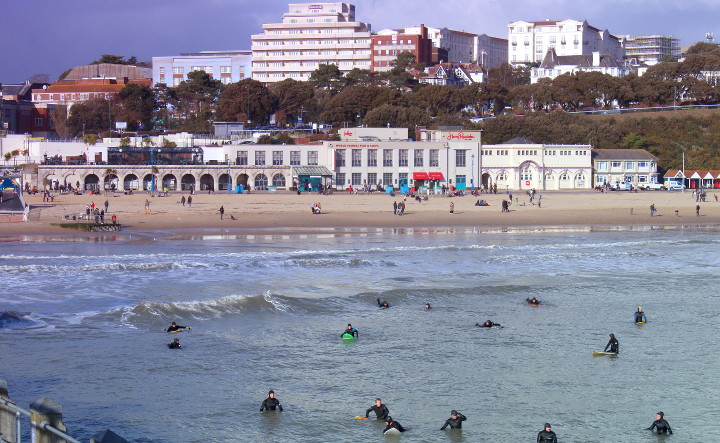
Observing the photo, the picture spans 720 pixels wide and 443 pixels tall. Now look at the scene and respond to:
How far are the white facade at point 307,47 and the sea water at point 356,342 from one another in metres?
90.1

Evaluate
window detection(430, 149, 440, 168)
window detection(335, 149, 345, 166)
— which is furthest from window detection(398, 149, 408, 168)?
window detection(335, 149, 345, 166)

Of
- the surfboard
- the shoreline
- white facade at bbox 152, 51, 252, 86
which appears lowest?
the surfboard

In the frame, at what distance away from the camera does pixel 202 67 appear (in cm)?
11975

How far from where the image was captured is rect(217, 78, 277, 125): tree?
94312 millimetres

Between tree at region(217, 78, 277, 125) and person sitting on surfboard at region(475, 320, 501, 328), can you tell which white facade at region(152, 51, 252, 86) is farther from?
person sitting on surfboard at region(475, 320, 501, 328)

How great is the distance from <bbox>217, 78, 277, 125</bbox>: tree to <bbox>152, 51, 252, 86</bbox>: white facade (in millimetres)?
22943

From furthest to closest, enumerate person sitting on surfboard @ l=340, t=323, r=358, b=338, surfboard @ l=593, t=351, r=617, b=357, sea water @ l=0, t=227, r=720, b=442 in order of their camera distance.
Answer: person sitting on surfboard @ l=340, t=323, r=358, b=338, surfboard @ l=593, t=351, r=617, b=357, sea water @ l=0, t=227, r=720, b=442

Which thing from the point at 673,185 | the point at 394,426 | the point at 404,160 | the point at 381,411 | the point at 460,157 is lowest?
the point at 394,426

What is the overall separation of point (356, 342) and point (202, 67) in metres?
105

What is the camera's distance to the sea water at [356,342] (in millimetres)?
15484

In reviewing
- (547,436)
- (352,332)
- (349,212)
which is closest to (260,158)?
(349,212)

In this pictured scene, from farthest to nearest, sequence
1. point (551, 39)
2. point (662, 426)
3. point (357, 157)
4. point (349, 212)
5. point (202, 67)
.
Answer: point (551, 39) → point (202, 67) → point (357, 157) → point (349, 212) → point (662, 426)

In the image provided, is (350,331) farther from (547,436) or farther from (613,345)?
(547,436)

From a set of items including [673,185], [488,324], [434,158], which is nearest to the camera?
[488,324]
